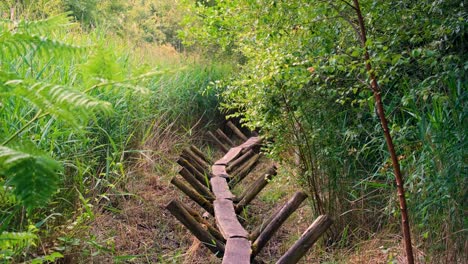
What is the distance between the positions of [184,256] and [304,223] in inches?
46.7

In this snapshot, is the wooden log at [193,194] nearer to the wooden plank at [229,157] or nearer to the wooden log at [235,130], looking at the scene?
the wooden plank at [229,157]

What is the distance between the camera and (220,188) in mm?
4816

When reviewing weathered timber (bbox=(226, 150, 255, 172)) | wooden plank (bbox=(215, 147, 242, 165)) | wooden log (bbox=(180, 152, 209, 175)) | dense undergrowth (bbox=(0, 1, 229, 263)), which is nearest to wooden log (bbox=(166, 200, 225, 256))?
dense undergrowth (bbox=(0, 1, 229, 263))

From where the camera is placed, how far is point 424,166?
2.68 metres

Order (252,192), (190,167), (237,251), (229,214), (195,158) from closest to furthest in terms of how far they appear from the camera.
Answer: (237,251) → (229,214) → (252,192) → (190,167) → (195,158)

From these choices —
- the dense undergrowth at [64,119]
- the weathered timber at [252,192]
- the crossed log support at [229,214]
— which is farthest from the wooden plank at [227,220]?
the dense undergrowth at [64,119]

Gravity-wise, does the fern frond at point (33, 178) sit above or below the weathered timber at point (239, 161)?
above

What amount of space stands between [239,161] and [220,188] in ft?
4.07

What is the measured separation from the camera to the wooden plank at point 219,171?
536cm

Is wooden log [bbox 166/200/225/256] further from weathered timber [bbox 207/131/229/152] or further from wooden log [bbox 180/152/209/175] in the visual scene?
weathered timber [bbox 207/131/229/152]

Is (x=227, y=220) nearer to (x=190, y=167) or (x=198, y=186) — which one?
(x=198, y=186)

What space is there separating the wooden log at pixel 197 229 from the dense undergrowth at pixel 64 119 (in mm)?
497

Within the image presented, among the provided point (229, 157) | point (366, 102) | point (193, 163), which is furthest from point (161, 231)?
point (229, 157)

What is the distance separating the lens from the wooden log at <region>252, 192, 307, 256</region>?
336 centimetres
